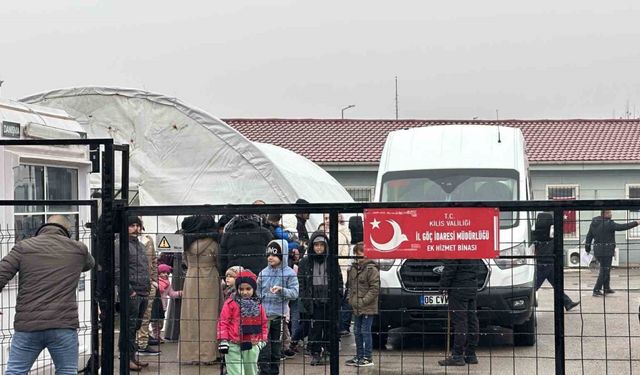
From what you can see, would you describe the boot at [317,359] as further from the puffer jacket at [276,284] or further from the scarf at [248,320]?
the scarf at [248,320]

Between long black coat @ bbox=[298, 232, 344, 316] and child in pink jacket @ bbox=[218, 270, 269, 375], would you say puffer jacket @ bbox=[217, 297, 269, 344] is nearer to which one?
child in pink jacket @ bbox=[218, 270, 269, 375]

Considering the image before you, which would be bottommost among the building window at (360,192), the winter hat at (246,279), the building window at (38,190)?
the winter hat at (246,279)

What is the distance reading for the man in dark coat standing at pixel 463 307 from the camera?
7238 millimetres

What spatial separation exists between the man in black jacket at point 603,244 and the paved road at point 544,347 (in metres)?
0.08

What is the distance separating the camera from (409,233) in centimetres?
665

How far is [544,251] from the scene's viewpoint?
7.50 meters

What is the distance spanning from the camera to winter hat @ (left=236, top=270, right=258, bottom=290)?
26.6 feet

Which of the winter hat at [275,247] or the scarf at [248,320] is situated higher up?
the winter hat at [275,247]

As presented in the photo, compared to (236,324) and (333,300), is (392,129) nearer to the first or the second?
(236,324)

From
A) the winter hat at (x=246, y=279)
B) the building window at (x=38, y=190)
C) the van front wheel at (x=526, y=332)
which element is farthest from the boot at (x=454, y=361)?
the building window at (x=38, y=190)

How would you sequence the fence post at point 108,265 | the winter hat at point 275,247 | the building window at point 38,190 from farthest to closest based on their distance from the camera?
the building window at point 38,190 < the winter hat at point 275,247 < the fence post at point 108,265

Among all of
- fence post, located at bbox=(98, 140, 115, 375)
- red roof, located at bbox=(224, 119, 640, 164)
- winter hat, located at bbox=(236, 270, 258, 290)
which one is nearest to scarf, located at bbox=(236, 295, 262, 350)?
winter hat, located at bbox=(236, 270, 258, 290)

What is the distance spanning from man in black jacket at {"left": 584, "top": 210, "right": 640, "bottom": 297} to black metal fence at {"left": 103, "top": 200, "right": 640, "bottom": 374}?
0.22ft

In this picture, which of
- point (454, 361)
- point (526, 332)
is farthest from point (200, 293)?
point (526, 332)
